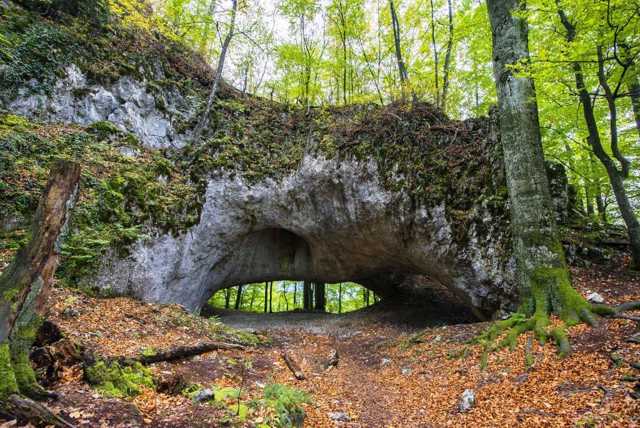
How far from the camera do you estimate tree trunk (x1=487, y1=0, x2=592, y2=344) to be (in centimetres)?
580

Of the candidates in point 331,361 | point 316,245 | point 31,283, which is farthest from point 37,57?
point 331,361

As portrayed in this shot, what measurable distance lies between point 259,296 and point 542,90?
22942 millimetres

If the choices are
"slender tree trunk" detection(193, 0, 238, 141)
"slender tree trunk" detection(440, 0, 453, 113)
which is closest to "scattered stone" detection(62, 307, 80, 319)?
"slender tree trunk" detection(193, 0, 238, 141)

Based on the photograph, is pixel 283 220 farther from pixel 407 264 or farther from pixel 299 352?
pixel 299 352

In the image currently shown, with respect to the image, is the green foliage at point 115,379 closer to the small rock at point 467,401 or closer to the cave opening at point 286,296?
the small rock at point 467,401

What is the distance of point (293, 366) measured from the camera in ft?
20.0

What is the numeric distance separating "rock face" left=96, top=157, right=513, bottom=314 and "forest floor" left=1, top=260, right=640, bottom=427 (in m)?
1.60

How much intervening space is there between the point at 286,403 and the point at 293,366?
228 cm

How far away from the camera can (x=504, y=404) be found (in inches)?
156

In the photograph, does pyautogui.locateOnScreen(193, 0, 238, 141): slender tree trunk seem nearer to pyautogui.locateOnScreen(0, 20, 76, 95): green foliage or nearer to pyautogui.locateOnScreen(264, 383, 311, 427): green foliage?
pyautogui.locateOnScreen(0, 20, 76, 95): green foliage

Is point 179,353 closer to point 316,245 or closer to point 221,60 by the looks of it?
point 316,245

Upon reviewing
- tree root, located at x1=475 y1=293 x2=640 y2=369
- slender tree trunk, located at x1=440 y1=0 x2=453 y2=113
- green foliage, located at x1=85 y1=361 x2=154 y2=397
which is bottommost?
green foliage, located at x1=85 y1=361 x2=154 y2=397

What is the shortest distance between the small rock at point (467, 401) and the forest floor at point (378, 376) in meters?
0.07

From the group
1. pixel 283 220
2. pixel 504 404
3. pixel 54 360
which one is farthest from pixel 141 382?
pixel 283 220
